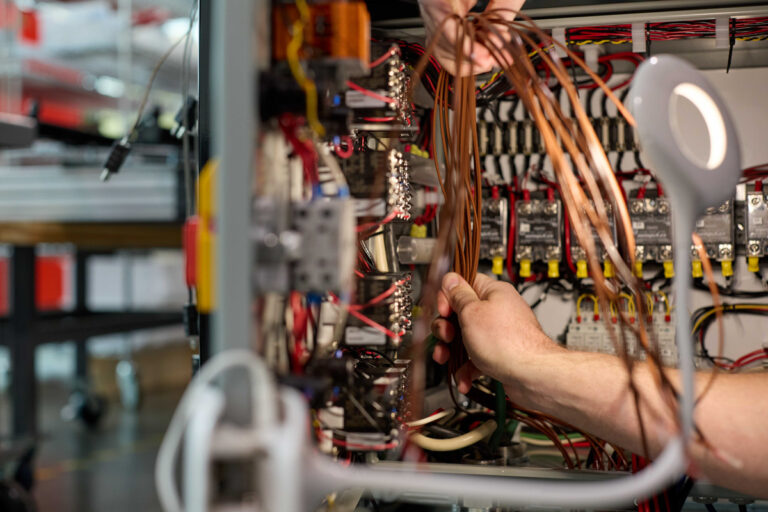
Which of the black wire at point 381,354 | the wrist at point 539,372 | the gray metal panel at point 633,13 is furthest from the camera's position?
the gray metal panel at point 633,13

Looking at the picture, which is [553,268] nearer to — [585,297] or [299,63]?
[585,297]

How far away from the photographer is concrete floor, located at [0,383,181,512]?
3.33 m

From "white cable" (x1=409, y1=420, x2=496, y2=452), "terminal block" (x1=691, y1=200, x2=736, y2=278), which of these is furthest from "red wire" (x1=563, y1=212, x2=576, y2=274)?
"white cable" (x1=409, y1=420, x2=496, y2=452)

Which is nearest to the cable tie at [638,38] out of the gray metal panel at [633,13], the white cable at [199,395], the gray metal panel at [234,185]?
the gray metal panel at [633,13]

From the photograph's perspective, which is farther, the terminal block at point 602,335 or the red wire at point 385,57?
the terminal block at point 602,335

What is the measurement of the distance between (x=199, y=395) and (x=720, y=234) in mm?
1261

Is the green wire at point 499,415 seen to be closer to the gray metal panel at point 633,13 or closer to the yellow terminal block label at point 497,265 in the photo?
the yellow terminal block label at point 497,265

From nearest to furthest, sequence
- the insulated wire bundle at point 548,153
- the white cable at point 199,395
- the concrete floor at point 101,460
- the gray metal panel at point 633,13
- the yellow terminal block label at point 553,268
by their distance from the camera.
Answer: the white cable at point 199,395 < the insulated wire bundle at point 548,153 < the gray metal panel at point 633,13 < the yellow terminal block label at point 553,268 < the concrete floor at point 101,460

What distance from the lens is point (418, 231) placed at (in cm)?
132

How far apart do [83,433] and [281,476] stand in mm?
4431

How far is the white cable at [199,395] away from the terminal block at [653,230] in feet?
3.64

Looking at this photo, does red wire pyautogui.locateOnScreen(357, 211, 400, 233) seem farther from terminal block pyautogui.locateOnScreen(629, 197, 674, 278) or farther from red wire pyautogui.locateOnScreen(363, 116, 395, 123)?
terminal block pyautogui.locateOnScreen(629, 197, 674, 278)

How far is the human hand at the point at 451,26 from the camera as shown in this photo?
3.26 feet

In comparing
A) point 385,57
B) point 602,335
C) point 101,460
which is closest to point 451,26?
point 385,57
